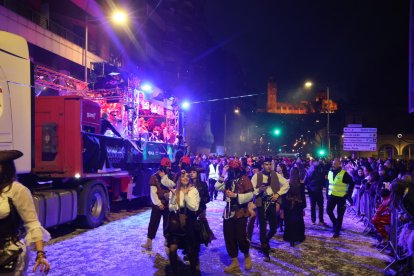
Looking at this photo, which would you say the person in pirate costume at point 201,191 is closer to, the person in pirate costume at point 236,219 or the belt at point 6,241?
the person in pirate costume at point 236,219

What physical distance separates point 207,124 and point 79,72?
1031 inches

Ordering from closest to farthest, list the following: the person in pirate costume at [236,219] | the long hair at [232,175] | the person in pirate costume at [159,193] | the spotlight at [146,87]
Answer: the person in pirate costume at [236,219]
the long hair at [232,175]
the person in pirate costume at [159,193]
the spotlight at [146,87]

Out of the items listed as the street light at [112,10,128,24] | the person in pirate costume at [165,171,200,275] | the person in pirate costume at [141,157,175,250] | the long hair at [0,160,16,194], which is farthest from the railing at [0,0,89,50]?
the long hair at [0,160,16,194]

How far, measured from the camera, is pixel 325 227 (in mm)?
10609

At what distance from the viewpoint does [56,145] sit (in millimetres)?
9273

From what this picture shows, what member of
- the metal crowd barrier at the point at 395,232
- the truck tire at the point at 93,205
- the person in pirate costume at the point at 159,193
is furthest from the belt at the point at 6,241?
the truck tire at the point at 93,205

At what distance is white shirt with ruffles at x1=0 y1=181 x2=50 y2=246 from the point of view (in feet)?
10.1

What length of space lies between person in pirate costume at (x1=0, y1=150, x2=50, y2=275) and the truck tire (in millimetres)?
6608

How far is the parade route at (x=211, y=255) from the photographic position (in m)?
6.56

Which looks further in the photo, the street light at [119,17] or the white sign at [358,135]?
the white sign at [358,135]

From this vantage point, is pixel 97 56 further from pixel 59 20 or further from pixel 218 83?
pixel 218 83

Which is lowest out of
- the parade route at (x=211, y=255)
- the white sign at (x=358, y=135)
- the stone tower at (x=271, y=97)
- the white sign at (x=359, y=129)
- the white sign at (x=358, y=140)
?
the parade route at (x=211, y=255)

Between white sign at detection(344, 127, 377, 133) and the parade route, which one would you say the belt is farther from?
white sign at detection(344, 127, 377, 133)

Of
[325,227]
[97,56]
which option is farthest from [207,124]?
[325,227]
